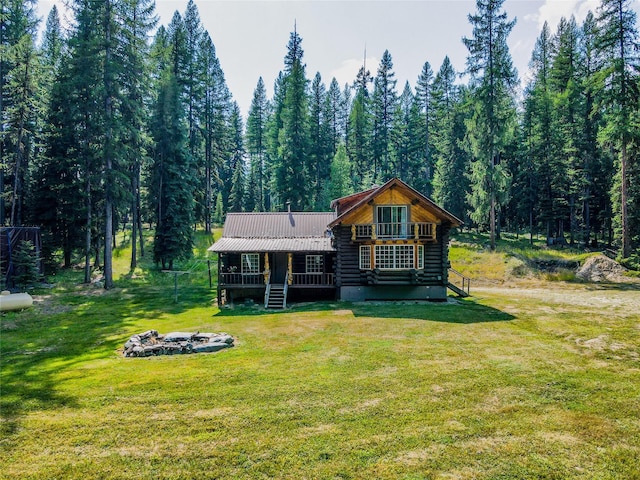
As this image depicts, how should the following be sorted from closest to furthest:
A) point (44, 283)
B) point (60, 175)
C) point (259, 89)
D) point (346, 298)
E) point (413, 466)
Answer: point (413, 466), point (346, 298), point (44, 283), point (60, 175), point (259, 89)

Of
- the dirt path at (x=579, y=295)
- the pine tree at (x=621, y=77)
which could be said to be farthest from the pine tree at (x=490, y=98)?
the dirt path at (x=579, y=295)

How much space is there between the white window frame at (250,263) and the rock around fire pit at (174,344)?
33.2ft

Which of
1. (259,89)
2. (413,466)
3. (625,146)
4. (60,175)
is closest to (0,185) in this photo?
(60,175)

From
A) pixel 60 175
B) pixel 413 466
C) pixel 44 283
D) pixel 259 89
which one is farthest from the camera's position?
pixel 259 89

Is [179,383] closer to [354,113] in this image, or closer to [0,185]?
[0,185]

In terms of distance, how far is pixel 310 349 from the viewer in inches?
503

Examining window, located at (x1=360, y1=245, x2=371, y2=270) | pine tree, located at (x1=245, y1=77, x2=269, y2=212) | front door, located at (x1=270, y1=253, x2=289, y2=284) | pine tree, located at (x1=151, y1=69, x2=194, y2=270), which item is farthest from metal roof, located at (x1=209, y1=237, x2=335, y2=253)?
pine tree, located at (x1=245, y1=77, x2=269, y2=212)

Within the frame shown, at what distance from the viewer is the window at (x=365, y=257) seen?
22.9m

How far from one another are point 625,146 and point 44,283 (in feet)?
145

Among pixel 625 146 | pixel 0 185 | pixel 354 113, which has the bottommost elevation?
pixel 0 185

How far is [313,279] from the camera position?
23.8 metres

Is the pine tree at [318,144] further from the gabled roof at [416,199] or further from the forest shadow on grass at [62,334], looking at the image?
the forest shadow on grass at [62,334]

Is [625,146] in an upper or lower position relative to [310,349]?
upper

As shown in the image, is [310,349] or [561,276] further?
[561,276]
